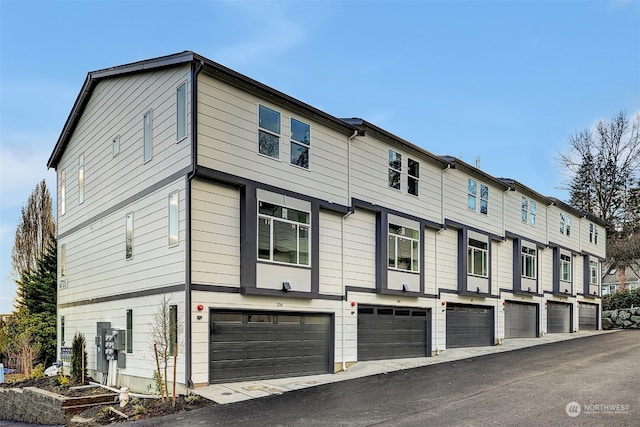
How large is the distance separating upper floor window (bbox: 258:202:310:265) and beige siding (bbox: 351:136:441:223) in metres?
2.63

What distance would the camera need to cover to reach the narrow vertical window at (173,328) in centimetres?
1219

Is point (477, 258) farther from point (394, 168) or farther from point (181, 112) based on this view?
point (181, 112)

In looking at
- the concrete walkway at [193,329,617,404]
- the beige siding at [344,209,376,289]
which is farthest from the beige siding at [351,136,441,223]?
the concrete walkway at [193,329,617,404]

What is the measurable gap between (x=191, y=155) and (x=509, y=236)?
16.6 metres

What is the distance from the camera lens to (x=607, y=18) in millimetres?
18516

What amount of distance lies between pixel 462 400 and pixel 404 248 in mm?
8346

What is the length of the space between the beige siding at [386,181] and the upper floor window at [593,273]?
1701cm

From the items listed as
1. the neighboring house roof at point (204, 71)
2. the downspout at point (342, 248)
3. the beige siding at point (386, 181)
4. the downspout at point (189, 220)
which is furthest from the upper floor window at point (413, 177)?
the downspout at point (189, 220)

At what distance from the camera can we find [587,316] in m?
31.6

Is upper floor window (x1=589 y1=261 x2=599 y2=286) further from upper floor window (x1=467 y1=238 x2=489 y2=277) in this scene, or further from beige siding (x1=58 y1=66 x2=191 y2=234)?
beige siding (x1=58 y1=66 x2=191 y2=234)

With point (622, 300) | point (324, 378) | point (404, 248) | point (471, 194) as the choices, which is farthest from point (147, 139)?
point (622, 300)

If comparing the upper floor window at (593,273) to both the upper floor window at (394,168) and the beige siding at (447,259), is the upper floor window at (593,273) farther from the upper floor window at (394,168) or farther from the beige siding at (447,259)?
the upper floor window at (394,168)

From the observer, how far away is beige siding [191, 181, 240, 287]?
40.8ft

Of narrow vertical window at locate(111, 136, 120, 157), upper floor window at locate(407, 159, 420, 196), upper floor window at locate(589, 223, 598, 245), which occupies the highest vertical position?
narrow vertical window at locate(111, 136, 120, 157)
